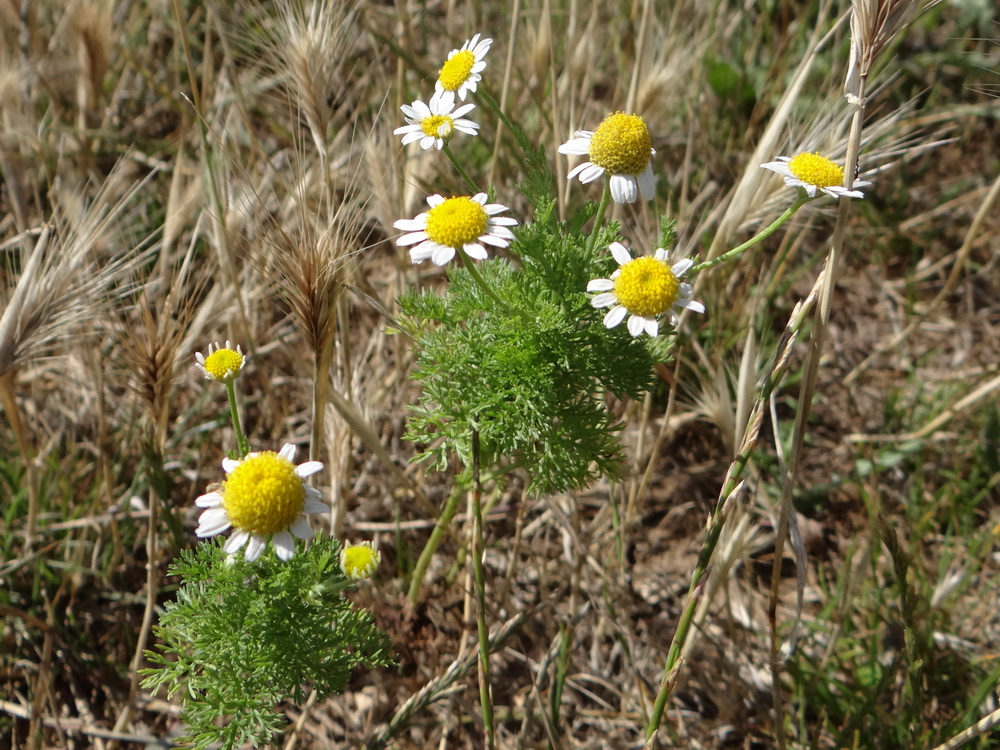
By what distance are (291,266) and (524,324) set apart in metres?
0.51

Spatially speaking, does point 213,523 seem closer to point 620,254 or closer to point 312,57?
point 620,254

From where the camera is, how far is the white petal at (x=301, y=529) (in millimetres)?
1468

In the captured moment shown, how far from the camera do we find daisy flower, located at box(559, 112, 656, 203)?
1563mm

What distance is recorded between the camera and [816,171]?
1.64 metres

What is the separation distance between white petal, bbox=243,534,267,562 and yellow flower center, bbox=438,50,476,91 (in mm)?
1023

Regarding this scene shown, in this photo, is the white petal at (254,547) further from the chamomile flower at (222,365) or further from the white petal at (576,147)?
the white petal at (576,147)

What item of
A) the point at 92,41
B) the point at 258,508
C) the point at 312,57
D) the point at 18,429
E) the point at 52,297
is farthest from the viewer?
the point at 92,41

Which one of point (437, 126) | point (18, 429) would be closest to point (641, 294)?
point (437, 126)

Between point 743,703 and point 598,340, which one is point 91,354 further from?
point 743,703

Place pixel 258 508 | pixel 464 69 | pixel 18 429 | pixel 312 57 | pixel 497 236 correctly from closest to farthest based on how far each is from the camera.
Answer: pixel 258 508 < pixel 497 236 < pixel 464 69 < pixel 312 57 < pixel 18 429

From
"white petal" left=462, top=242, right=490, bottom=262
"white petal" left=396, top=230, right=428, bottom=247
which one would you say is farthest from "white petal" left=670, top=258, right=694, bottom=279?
"white petal" left=396, top=230, right=428, bottom=247

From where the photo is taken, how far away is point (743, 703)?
242 cm

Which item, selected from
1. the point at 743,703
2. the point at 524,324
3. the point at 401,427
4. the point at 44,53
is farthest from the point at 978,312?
the point at 44,53

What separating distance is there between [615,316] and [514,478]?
4.52ft
